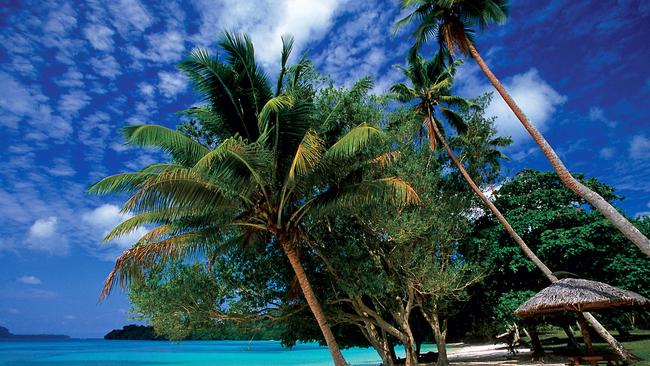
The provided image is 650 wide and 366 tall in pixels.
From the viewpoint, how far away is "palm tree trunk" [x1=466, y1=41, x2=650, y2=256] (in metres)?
9.98

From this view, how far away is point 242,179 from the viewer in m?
9.36

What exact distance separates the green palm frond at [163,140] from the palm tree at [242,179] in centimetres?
2

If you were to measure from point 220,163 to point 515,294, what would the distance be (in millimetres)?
11960

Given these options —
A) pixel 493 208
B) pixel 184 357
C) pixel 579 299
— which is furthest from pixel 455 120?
pixel 184 357

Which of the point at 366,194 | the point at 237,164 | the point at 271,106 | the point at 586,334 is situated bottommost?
the point at 586,334

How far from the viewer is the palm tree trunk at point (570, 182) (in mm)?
9984

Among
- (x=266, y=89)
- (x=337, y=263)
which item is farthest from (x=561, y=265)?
(x=266, y=89)

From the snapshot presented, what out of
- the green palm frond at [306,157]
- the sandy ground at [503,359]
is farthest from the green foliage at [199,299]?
the sandy ground at [503,359]

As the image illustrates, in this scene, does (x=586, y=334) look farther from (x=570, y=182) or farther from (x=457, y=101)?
(x=457, y=101)

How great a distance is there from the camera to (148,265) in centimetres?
999

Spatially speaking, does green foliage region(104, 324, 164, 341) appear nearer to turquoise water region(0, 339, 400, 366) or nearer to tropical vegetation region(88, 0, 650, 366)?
turquoise water region(0, 339, 400, 366)

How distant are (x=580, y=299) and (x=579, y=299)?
2 cm

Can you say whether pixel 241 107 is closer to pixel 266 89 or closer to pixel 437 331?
pixel 266 89

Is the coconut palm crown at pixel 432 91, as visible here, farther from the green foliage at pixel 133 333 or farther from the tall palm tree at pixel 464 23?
the green foliage at pixel 133 333
